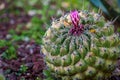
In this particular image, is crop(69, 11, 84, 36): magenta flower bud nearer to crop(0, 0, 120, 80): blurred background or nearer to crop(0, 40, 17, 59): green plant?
crop(0, 0, 120, 80): blurred background

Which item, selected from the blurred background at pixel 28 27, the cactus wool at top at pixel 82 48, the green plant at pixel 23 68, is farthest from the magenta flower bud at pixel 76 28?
the green plant at pixel 23 68

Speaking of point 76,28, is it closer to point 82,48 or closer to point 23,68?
point 82,48

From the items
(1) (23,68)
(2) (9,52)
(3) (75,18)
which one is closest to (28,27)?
(2) (9,52)

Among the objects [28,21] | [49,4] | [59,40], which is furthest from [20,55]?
[49,4]

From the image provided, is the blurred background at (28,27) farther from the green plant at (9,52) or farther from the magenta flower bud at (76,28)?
the magenta flower bud at (76,28)

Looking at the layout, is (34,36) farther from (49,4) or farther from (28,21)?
(49,4)
